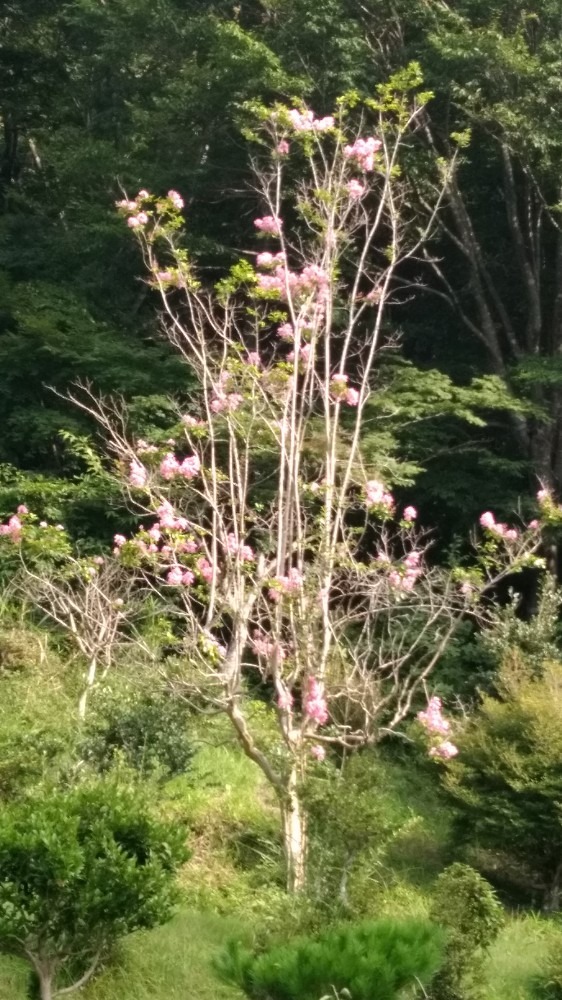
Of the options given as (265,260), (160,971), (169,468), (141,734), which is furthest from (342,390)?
(160,971)

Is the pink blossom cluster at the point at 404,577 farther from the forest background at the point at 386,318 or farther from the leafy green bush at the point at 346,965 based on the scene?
the leafy green bush at the point at 346,965

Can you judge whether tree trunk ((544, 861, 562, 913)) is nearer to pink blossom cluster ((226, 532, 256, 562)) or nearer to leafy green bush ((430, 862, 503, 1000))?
leafy green bush ((430, 862, 503, 1000))

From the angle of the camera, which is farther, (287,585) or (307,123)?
(307,123)

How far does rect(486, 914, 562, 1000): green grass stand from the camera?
559cm

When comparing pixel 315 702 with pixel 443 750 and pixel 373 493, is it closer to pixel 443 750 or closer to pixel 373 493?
pixel 443 750

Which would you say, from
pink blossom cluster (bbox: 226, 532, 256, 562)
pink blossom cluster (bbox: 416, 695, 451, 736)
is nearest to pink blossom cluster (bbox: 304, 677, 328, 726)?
pink blossom cluster (bbox: 416, 695, 451, 736)

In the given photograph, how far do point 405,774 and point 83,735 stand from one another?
10.3 feet

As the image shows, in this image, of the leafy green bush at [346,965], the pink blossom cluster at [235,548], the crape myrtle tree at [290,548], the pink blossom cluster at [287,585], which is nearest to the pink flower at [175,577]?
the crape myrtle tree at [290,548]

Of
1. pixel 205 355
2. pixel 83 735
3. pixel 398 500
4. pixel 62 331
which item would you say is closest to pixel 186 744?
pixel 83 735

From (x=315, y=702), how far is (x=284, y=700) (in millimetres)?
200

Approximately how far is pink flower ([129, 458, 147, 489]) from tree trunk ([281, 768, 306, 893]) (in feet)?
6.10

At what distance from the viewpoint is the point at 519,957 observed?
20.2 feet

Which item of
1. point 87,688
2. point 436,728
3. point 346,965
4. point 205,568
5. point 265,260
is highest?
point 265,260

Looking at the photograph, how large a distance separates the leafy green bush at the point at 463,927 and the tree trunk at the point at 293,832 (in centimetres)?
77
